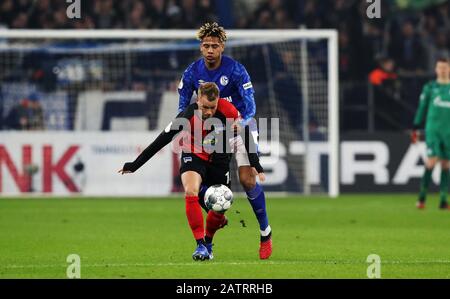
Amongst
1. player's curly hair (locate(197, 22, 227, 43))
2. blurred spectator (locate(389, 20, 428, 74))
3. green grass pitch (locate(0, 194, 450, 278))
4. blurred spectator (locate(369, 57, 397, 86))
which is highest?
player's curly hair (locate(197, 22, 227, 43))

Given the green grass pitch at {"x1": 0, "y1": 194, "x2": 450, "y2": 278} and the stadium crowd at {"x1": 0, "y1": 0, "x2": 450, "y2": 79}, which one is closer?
the green grass pitch at {"x1": 0, "y1": 194, "x2": 450, "y2": 278}

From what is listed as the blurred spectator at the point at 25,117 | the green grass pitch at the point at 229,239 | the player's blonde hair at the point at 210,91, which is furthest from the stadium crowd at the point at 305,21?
the player's blonde hair at the point at 210,91

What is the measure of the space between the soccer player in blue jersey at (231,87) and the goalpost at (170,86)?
860cm

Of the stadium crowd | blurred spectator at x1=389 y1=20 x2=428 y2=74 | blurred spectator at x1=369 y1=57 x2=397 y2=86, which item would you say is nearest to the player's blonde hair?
blurred spectator at x1=369 y1=57 x2=397 y2=86

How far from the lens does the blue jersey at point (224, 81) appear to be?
11289 mm

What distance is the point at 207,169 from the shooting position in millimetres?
10945

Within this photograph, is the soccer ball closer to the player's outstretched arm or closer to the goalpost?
the player's outstretched arm

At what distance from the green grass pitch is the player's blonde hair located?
4.45 feet

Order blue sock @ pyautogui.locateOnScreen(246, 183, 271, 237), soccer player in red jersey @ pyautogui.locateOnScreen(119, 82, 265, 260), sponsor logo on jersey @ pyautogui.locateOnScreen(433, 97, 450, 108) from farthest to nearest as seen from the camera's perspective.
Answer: sponsor logo on jersey @ pyautogui.locateOnScreen(433, 97, 450, 108)
blue sock @ pyautogui.locateOnScreen(246, 183, 271, 237)
soccer player in red jersey @ pyautogui.locateOnScreen(119, 82, 265, 260)

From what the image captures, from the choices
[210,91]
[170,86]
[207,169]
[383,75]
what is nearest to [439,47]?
[383,75]

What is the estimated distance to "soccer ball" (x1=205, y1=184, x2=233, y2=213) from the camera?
10.6 m

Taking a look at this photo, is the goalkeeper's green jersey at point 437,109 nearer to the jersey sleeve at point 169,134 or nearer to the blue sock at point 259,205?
the blue sock at point 259,205

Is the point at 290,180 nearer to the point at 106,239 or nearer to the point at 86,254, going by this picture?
the point at 106,239
